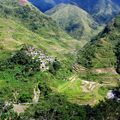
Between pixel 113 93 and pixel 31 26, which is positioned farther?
pixel 31 26

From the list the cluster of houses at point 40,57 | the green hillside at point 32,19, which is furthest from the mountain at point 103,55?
the green hillside at point 32,19

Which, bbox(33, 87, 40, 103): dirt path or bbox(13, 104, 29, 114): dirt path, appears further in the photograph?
bbox(33, 87, 40, 103): dirt path

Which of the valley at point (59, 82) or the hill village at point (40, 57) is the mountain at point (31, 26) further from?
the hill village at point (40, 57)

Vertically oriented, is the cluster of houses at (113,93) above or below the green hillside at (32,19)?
above

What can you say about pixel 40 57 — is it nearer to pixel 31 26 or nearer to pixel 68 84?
pixel 68 84

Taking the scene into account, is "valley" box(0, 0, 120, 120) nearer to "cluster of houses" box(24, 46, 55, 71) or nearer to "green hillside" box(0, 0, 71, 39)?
"cluster of houses" box(24, 46, 55, 71)

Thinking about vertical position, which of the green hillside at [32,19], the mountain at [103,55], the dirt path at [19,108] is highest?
the mountain at [103,55]

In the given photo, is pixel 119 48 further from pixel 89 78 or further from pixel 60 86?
pixel 60 86

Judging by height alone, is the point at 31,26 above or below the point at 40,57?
below

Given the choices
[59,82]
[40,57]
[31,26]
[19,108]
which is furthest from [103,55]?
[31,26]

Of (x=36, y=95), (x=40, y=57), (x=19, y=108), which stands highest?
(x=40, y=57)

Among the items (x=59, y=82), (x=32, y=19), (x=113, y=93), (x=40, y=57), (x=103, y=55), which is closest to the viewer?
(x=113, y=93)

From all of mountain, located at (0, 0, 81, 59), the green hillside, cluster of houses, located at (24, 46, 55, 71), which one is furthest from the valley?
the green hillside
